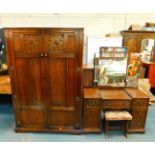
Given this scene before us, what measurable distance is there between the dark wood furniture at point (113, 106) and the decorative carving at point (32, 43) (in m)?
1.21

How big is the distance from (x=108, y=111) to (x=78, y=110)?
1.83 feet

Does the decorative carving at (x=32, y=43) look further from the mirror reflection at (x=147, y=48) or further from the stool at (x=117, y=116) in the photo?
the mirror reflection at (x=147, y=48)

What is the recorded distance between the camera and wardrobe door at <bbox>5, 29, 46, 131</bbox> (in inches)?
102

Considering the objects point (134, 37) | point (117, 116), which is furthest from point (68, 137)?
point (134, 37)

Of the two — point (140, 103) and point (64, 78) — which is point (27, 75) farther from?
point (140, 103)

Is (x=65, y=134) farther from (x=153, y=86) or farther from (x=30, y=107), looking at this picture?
(x=153, y=86)

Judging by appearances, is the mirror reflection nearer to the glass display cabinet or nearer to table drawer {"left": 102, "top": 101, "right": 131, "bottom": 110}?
the glass display cabinet

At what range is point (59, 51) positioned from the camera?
264 cm

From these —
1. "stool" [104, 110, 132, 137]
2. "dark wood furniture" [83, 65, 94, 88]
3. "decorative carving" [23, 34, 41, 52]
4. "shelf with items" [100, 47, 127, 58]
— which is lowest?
"stool" [104, 110, 132, 137]

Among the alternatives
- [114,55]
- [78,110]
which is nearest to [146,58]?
[114,55]

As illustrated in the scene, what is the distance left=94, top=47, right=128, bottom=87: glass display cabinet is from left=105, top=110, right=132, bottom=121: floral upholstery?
2.04ft

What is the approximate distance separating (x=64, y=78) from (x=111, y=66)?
1.03 metres

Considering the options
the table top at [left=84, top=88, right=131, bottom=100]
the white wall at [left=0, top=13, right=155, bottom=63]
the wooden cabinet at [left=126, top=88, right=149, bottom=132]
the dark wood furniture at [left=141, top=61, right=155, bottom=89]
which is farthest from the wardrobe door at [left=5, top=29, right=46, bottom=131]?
the dark wood furniture at [left=141, top=61, right=155, bottom=89]

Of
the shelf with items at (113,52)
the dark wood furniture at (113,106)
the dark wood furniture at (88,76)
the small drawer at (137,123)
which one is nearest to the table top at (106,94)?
the dark wood furniture at (113,106)
